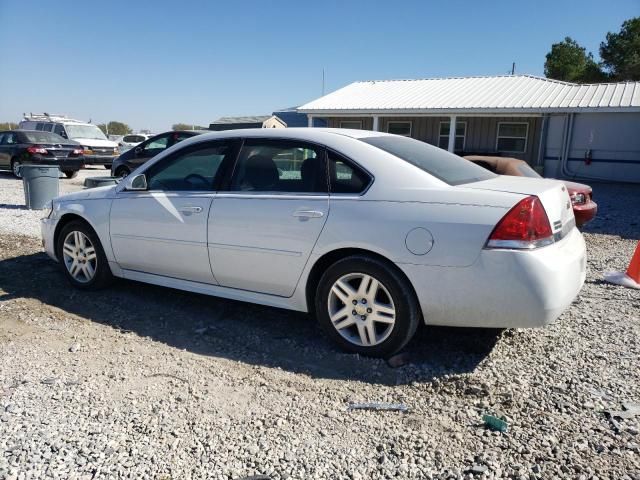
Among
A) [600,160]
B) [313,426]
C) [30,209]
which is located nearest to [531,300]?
[313,426]

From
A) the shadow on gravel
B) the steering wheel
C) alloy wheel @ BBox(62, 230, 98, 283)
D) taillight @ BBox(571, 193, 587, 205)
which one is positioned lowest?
the shadow on gravel

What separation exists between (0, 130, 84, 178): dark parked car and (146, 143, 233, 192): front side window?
13.2 metres

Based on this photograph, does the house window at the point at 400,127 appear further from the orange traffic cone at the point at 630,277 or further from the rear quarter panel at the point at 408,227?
the rear quarter panel at the point at 408,227

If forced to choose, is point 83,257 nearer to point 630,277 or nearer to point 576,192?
point 630,277

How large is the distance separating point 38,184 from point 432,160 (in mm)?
9007

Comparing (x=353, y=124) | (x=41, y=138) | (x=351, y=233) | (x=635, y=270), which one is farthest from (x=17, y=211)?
(x=353, y=124)

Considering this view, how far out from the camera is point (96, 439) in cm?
257

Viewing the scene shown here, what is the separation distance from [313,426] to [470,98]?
1931cm

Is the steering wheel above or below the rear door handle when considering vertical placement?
above

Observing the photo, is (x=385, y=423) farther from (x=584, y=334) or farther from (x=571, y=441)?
(x=584, y=334)

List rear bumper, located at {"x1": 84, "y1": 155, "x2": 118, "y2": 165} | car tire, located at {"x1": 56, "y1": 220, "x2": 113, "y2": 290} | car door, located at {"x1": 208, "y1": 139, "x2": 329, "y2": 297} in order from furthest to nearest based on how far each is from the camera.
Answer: rear bumper, located at {"x1": 84, "y1": 155, "x2": 118, "y2": 165} < car tire, located at {"x1": 56, "y1": 220, "x2": 113, "y2": 290} < car door, located at {"x1": 208, "y1": 139, "x2": 329, "y2": 297}

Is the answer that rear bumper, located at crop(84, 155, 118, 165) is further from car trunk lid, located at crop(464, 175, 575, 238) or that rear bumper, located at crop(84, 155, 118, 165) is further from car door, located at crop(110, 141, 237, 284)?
car trunk lid, located at crop(464, 175, 575, 238)

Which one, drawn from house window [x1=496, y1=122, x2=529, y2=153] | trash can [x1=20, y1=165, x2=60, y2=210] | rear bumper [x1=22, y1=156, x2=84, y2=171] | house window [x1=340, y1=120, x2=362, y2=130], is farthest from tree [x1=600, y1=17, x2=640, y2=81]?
trash can [x1=20, y1=165, x2=60, y2=210]

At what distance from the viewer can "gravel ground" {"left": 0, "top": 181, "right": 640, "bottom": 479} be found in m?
2.42
